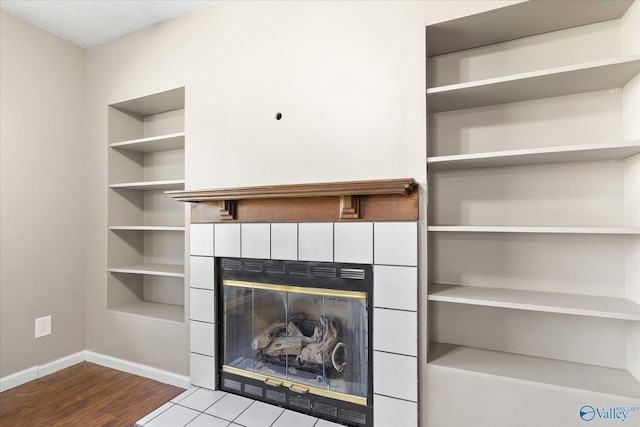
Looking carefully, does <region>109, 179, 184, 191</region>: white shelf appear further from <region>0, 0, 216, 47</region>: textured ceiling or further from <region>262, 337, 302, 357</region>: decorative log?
<region>262, 337, 302, 357</region>: decorative log

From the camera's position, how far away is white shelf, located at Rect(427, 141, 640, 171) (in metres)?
1.40

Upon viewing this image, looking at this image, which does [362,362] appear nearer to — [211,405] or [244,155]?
[211,405]

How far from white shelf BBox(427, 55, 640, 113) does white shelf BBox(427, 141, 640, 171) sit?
1.06 ft

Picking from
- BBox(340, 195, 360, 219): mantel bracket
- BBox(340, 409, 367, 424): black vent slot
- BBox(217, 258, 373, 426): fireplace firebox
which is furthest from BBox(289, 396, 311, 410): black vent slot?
BBox(340, 195, 360, 219): mantel bracket

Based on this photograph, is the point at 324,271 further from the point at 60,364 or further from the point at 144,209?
the point at 60,364

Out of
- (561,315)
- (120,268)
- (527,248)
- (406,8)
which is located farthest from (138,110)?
(561,315)

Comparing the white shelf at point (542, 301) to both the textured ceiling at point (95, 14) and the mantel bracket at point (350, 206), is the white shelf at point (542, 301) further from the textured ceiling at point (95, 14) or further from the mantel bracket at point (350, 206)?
the textured ceiling at point (95, 14)

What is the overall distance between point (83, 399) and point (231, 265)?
1.31 meters

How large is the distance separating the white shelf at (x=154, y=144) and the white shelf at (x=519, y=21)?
5.95 feet

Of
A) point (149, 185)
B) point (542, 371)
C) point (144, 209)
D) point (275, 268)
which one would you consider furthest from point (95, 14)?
point (542, 371)

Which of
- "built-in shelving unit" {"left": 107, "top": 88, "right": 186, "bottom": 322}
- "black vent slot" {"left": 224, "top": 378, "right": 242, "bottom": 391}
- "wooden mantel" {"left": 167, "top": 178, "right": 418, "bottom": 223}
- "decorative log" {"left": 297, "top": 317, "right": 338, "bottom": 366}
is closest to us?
"wooden mantel" {"left": 167, "top": 178, "right": 418, "bottom": 223}

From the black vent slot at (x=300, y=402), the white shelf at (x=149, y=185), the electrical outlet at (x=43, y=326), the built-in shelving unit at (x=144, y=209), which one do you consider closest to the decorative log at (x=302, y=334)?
the black vent slot at (x=300, y=402)

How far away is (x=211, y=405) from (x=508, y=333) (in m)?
1.73

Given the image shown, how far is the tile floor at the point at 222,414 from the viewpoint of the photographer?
1762 mm
